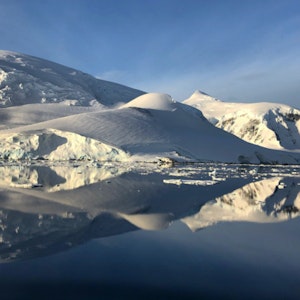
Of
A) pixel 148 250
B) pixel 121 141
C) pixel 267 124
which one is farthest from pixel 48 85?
pixel 148 250

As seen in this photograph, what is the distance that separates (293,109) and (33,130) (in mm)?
85285

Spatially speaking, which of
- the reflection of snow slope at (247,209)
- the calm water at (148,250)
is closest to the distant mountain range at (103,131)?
the reflection of snow slope at (247,209)

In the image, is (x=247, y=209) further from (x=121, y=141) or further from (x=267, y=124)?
(x=267, y=124)

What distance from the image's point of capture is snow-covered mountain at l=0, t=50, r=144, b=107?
93875 mm

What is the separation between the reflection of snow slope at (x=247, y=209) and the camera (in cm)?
947

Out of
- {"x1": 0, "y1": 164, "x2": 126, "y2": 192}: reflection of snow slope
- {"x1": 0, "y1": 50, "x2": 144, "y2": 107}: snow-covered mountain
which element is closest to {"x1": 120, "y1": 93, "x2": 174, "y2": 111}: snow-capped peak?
{"x1": 0, "y1": 50, "x2": 144, "y2": 107}: snow-covered mountain

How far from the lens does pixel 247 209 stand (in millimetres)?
11133

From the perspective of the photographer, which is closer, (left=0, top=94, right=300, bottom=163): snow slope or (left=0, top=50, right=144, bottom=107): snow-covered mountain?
(left=0, top=94, right=300, bottom=163): snow slope

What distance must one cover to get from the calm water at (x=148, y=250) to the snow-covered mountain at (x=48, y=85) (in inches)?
3457

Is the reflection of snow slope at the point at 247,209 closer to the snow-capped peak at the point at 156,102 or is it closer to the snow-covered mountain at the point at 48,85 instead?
the snow-capped peak at the point at 156,102

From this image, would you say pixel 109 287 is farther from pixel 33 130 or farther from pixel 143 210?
pixel 33 130

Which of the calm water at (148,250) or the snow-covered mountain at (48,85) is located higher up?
the snow-covered mountain at (48,85)

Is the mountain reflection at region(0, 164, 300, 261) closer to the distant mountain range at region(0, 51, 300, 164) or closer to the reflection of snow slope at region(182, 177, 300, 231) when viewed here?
the reflection of snow slope at region(182, 177, 300, 231)

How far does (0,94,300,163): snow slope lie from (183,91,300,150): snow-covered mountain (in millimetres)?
45369
